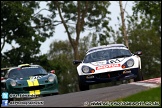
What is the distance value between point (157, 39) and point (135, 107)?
58017 mm

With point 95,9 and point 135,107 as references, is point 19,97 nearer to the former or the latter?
point 135,107

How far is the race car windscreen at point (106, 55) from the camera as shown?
16266 mm

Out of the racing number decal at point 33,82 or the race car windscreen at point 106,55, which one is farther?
the race car windscreen at point 106,55

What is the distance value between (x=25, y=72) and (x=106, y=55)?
2.95 metres

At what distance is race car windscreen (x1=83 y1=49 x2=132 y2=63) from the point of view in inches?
640

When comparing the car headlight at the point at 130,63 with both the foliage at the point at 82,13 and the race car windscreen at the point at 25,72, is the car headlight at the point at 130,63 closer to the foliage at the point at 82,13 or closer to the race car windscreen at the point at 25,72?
the race car windscreen at the point at 25,72

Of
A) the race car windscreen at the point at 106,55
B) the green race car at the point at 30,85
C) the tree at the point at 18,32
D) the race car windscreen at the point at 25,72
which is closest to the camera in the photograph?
the green race car at the point at 30,85

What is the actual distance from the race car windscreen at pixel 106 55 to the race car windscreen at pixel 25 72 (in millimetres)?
1739

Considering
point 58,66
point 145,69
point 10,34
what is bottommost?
point 145,69

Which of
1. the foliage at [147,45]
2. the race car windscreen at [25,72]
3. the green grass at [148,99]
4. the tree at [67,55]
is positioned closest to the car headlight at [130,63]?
the race car windscreen at [25,72]

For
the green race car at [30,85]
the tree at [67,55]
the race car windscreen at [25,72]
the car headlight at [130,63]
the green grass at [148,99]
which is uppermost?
the green grass at [148,99]

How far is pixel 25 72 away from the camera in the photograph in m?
17.1

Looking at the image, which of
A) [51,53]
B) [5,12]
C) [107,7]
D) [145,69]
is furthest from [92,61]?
[51,53]

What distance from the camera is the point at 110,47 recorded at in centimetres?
1734
